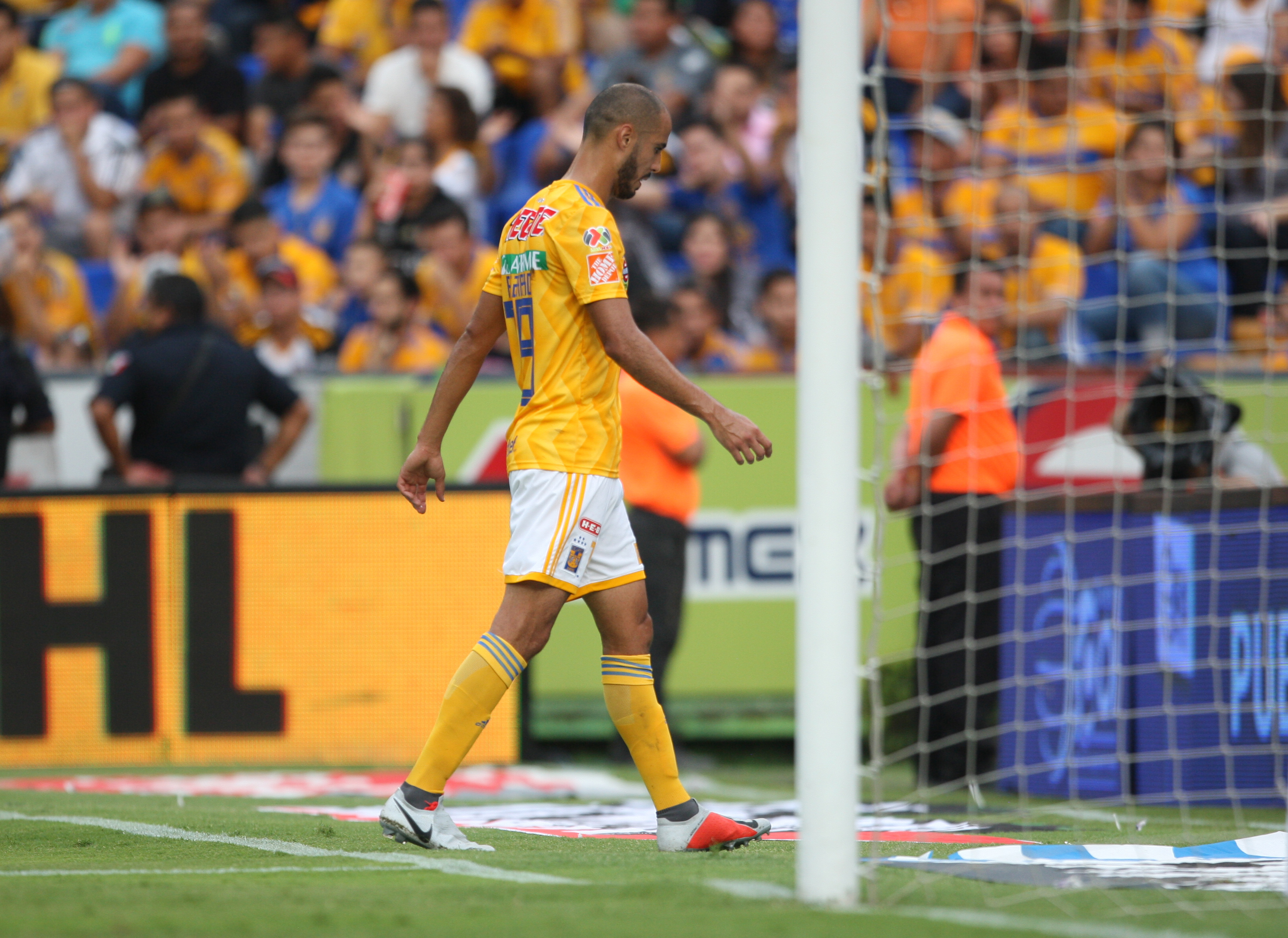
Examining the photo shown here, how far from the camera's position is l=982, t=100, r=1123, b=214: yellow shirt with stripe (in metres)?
9.95

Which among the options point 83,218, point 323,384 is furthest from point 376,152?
point 323,384

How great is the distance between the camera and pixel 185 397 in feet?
28.7

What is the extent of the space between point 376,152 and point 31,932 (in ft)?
31.0

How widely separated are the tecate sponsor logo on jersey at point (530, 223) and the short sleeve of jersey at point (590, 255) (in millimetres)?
37

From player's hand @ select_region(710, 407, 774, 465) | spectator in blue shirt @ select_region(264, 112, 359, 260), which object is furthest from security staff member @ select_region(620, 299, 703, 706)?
spectator in blue shirt @ select_region(264, 112, 359, 260)

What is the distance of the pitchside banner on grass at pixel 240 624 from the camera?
26.9ft

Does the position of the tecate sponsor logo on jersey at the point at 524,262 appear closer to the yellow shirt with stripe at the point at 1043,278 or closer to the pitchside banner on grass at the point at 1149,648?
the pitchside banner on grass at the point at 1149,648

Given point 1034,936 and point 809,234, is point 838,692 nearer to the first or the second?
point 1034,936

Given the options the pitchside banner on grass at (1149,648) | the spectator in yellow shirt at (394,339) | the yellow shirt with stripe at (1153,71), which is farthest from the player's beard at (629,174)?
the yellow shirt with stripe at (1153,71)

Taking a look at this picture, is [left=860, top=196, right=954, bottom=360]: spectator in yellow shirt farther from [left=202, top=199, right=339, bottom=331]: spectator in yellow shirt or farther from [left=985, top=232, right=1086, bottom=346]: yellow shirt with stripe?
[left=202, top=199, right=339, bottom=331]: spectator in yellow shirt

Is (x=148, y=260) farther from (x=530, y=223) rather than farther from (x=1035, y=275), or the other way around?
(x=530, y=223)

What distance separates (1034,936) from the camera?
3.08 meters

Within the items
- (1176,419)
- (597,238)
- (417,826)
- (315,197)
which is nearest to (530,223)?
(597,238)

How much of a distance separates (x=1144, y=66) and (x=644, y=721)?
842cm
